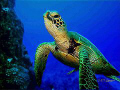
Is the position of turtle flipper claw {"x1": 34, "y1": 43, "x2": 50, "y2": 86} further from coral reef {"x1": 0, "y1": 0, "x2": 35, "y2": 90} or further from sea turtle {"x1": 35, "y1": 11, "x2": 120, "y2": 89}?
coral reef {"x1": 0, "y1": 0, "x2": 35, "y2": 90}

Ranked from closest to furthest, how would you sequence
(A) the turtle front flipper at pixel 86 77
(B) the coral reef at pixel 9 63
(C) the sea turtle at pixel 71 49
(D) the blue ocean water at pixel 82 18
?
1. (A) the turtle front flipper at pixel 86 77
2. (C) the sea turtle at pixel 71 49
3. (B) the coral reef at pixel 9 63
4. (D) the blue ocean water at pixel 82 18

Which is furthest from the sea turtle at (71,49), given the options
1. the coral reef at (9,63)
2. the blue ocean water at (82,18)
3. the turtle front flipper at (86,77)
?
the blue ocean water at (82,18)

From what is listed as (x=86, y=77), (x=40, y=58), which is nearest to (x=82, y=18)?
(x=40, y=58)

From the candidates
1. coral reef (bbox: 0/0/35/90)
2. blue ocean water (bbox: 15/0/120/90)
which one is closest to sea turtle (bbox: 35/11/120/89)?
coral reef (bbox: 0/0/35/90)

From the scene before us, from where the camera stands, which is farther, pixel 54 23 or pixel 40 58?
pixel 40 58

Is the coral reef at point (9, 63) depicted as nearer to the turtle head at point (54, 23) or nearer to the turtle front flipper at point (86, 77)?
the turtle head at point (54, 23)

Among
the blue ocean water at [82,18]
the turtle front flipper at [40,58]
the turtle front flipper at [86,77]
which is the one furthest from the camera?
the blue ocean water at [82,18]

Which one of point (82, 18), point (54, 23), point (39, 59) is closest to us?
point (54, 23)

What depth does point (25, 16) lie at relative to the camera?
87000 mm

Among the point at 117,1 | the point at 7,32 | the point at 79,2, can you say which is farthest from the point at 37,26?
the point at 7,32

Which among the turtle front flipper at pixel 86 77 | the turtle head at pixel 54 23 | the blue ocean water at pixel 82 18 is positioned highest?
the blue ocean water at pixel 82 18

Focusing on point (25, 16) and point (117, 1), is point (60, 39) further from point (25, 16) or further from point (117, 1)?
point (25, 16)

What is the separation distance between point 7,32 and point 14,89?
8.62 ft

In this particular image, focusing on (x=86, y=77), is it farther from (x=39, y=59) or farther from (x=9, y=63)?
(x=9, y=63)
